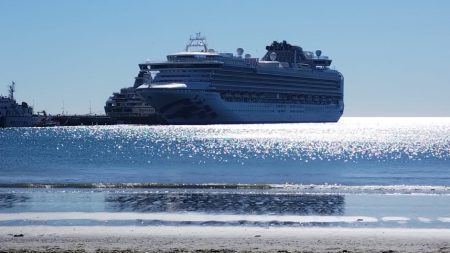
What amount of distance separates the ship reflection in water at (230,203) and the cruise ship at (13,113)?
148 meters

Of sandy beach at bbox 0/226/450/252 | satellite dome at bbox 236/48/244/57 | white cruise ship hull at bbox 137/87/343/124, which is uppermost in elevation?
satellite dome at bbox 236/48/244/57

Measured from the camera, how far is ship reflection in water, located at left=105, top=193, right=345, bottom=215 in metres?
29.0

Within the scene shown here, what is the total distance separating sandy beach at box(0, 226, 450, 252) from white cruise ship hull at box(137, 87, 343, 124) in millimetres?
110969

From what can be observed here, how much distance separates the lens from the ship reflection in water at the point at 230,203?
29.0 meters

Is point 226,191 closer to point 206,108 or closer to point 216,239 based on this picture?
point 216,239

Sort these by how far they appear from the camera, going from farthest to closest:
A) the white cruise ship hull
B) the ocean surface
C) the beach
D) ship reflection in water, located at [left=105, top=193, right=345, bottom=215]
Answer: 1. the white cruise ship hull
2. ship reflection in water, located at [left=105, top=193, right=345, bottom=215]
3. the ocean surface
4. the beach

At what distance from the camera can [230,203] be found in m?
31.4

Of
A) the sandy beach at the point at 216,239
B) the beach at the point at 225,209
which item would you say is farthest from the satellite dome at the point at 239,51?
the sandy beach at the point at 216,239

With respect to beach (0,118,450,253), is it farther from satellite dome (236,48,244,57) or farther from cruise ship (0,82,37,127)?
cruise ship (0,82,37,127)

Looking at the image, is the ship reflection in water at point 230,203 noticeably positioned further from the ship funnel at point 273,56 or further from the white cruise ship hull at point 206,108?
the ship funnel at point 273,56

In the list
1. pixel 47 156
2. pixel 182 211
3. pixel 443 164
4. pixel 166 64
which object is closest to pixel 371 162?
pixel 443 164

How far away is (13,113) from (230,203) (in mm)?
156628

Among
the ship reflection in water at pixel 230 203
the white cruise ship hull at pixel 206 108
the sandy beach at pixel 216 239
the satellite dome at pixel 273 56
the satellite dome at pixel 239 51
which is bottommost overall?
the sandy beach at pixel 216 239

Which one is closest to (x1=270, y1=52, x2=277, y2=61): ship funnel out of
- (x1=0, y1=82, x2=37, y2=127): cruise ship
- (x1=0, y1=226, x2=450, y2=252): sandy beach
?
(x1=0, y1=82, x2=37, y2=127): cruise ship
